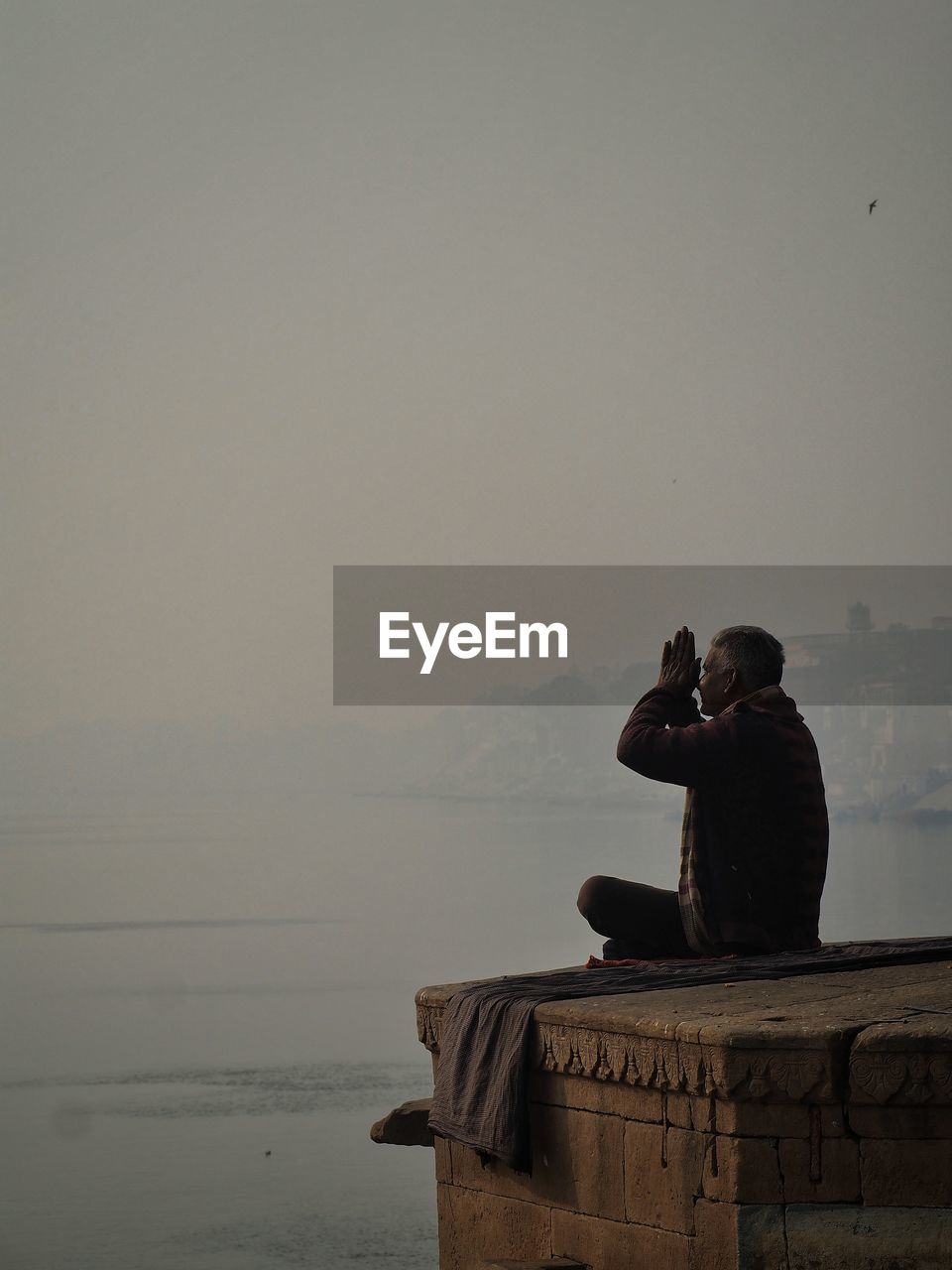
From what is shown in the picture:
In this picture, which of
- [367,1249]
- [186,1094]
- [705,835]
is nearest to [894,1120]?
[705,835]

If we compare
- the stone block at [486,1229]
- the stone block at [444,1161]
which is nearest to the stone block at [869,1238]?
the stone block at [486,1229]

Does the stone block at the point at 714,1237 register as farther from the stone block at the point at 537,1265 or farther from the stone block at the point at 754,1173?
the stone block at the point at 537,1265

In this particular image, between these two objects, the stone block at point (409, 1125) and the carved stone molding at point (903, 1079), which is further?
the stone block at point (409, 1125)

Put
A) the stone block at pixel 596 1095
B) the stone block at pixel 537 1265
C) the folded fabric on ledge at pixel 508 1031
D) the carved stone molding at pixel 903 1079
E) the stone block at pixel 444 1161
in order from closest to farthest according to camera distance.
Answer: the carved stone molding at pixel 903 1079, the stone block at pixel 596 1095, the stone block at pixel 537 1265, the folded fabric on ledge at pixel 508 1031, the stone block at pixel 444 1161

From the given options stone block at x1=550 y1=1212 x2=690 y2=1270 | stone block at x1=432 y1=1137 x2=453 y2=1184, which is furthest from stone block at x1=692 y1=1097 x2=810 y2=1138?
stone block at x1=432 y1=1137 x2=453 y2=1184

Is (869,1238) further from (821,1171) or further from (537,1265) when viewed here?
(537,1265)

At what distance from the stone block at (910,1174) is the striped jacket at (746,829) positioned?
1.20m

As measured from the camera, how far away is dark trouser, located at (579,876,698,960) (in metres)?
4.57

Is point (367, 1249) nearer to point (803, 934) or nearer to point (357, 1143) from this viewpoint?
point (357, 1143)

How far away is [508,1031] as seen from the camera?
386 cm

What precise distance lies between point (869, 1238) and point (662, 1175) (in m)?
0.44

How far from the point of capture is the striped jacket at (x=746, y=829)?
14.5 ft

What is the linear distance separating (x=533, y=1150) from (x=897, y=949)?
51.2 inches

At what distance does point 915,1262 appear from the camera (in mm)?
3264
